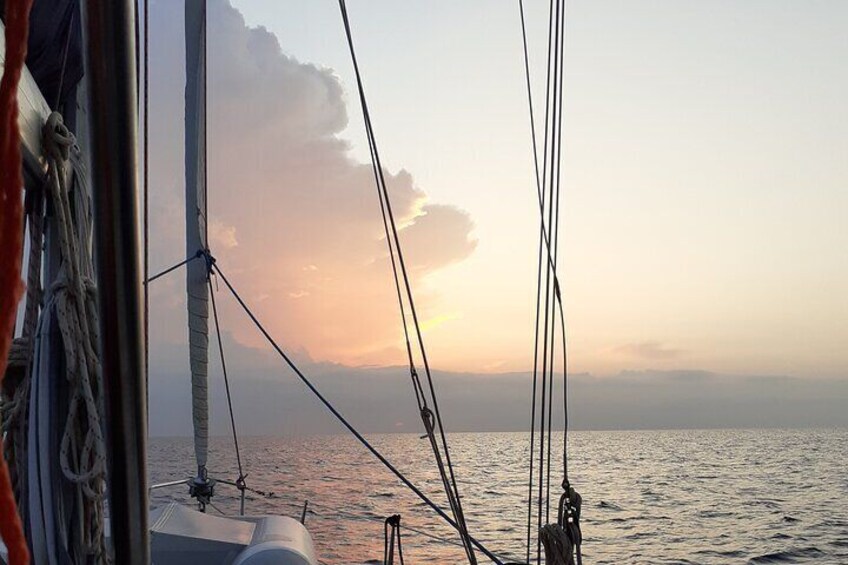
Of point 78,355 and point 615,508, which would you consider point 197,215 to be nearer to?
point 78,355

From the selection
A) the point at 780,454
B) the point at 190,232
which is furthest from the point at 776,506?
the point at 780,454

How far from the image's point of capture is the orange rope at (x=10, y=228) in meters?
0.64

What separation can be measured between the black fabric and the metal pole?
50.4 inches

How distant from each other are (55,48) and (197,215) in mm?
5803

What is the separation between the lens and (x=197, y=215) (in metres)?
7.84

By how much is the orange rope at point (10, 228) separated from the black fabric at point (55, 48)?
1621 mm

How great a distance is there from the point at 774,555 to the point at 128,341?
21.3 meters

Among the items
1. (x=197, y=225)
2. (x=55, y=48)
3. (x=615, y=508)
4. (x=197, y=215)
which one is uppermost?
(x=197, y=215)

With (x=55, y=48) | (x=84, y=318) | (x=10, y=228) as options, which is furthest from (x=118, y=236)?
(x=55, y=48)

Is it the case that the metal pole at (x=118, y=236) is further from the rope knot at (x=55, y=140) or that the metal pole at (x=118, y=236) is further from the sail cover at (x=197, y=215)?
the sail cover at (x=197, y=215)

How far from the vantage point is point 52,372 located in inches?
65.9

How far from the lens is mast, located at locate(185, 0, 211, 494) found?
23.8ft

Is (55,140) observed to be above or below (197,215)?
below

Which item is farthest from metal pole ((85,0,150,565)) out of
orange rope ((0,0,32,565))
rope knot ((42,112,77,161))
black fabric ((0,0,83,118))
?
black fabric ((0,0,83,118))
